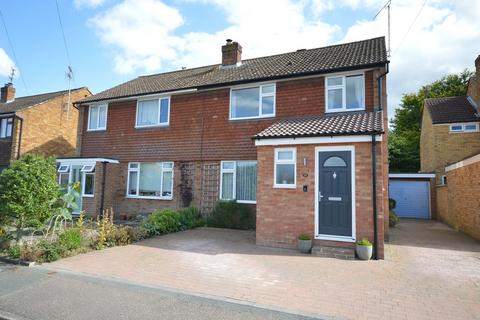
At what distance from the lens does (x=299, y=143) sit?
8.66 metres

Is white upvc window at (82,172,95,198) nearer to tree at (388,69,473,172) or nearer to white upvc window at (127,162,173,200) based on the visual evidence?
white upvc window at (127,162,173,200)

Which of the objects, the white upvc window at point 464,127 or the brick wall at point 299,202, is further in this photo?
the white upvc window at point 464,127

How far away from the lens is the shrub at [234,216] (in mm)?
11430

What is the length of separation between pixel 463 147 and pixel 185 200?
1540cm

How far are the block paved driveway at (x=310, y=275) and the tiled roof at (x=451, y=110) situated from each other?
11.3m

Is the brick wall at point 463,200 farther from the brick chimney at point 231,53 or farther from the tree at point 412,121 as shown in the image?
the tree at point 412,121

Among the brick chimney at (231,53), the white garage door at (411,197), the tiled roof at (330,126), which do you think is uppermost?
the brick chimney at (231,53)

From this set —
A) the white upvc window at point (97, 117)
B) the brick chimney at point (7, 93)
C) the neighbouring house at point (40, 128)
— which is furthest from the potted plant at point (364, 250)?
the brick chimney at point (7, 93)

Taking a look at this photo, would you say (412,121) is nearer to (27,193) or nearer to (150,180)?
(150,180)

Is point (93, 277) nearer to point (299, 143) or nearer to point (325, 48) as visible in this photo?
point (299, 143)

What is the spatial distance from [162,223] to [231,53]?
8984 millimetres

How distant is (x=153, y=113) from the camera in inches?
575

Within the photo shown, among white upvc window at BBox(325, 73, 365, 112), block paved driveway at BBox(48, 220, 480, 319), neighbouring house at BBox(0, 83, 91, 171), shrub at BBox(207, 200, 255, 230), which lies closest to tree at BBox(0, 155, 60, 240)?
block paved driveway at BBox(48, 220, 480, 319)

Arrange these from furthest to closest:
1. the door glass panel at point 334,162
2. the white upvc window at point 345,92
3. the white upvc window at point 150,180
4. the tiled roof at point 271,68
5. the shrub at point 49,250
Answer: the white upvc window at point 150,180 → the tiled roof at point 271,68 → the white upvc window at point 345,92 → the door glass panel at point 334,162 → the shrub at point 49,250
